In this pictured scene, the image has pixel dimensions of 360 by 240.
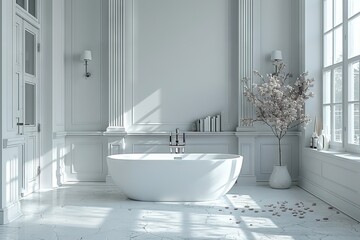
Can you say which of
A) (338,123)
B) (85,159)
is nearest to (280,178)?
(338,123)

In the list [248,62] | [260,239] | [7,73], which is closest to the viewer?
[260,239]

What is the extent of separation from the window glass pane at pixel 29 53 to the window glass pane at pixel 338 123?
3.64 metres

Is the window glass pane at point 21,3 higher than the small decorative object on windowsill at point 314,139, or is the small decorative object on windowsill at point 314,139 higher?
the window glass pane at point 21,3

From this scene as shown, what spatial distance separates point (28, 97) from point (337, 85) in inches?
143

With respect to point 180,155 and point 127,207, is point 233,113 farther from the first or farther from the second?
point 127,207

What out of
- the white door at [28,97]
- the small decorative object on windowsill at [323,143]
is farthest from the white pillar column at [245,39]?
the white door at [28,97]

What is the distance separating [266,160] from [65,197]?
268cm

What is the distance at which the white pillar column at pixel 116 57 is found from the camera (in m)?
5.60

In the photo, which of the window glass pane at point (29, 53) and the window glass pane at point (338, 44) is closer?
the window glass pane at point (338, 44)

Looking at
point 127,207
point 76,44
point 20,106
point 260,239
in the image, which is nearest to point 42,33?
point 76,44

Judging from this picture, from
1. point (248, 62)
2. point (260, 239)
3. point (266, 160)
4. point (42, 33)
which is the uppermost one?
point (42, 33)

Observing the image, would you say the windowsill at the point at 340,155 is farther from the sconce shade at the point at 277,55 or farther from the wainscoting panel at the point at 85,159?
the wainscoting panel at the point at 85,159

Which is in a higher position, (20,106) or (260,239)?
(20,106)

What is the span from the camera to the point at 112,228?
11.2 feet
